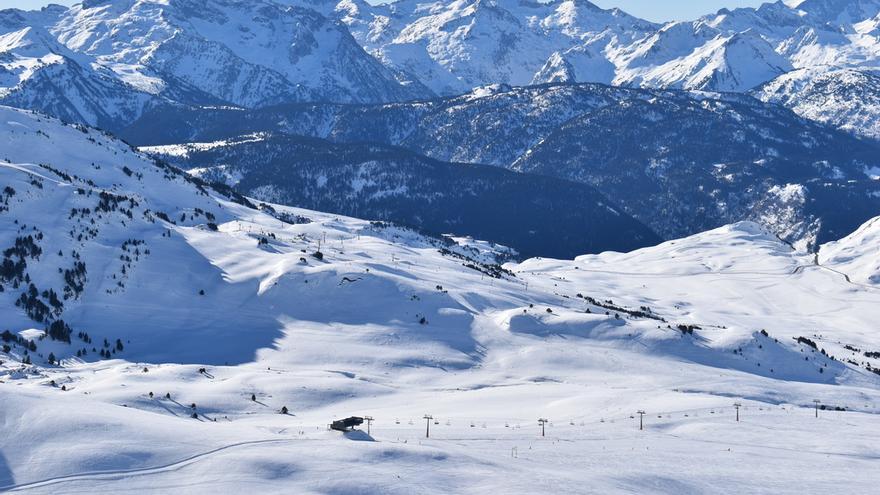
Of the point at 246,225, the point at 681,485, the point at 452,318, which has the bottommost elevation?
the point at 681,485

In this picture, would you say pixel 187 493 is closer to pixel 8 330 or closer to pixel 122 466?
pixel 122 466

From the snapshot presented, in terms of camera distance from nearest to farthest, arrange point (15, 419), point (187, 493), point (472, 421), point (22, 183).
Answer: point (187, 493) → point (15, 419) → point (472, 421) → point (22, 183)

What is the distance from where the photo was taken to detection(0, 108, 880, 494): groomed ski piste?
2199 inches

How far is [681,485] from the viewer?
2354 inches

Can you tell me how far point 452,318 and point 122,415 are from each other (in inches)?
2663

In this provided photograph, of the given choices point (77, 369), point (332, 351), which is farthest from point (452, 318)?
point (77, 369)

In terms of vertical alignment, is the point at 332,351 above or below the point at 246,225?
below

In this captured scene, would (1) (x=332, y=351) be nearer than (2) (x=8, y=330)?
No

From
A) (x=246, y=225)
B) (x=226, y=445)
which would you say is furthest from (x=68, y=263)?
(x=226, y=445)

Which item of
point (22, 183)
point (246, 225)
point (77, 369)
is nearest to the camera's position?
point (77, 369)

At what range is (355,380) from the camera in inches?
3804

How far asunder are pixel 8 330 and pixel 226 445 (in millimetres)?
57217

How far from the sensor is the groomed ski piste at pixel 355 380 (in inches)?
2199

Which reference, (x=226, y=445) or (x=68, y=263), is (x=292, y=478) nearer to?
(x=226, y=445)
